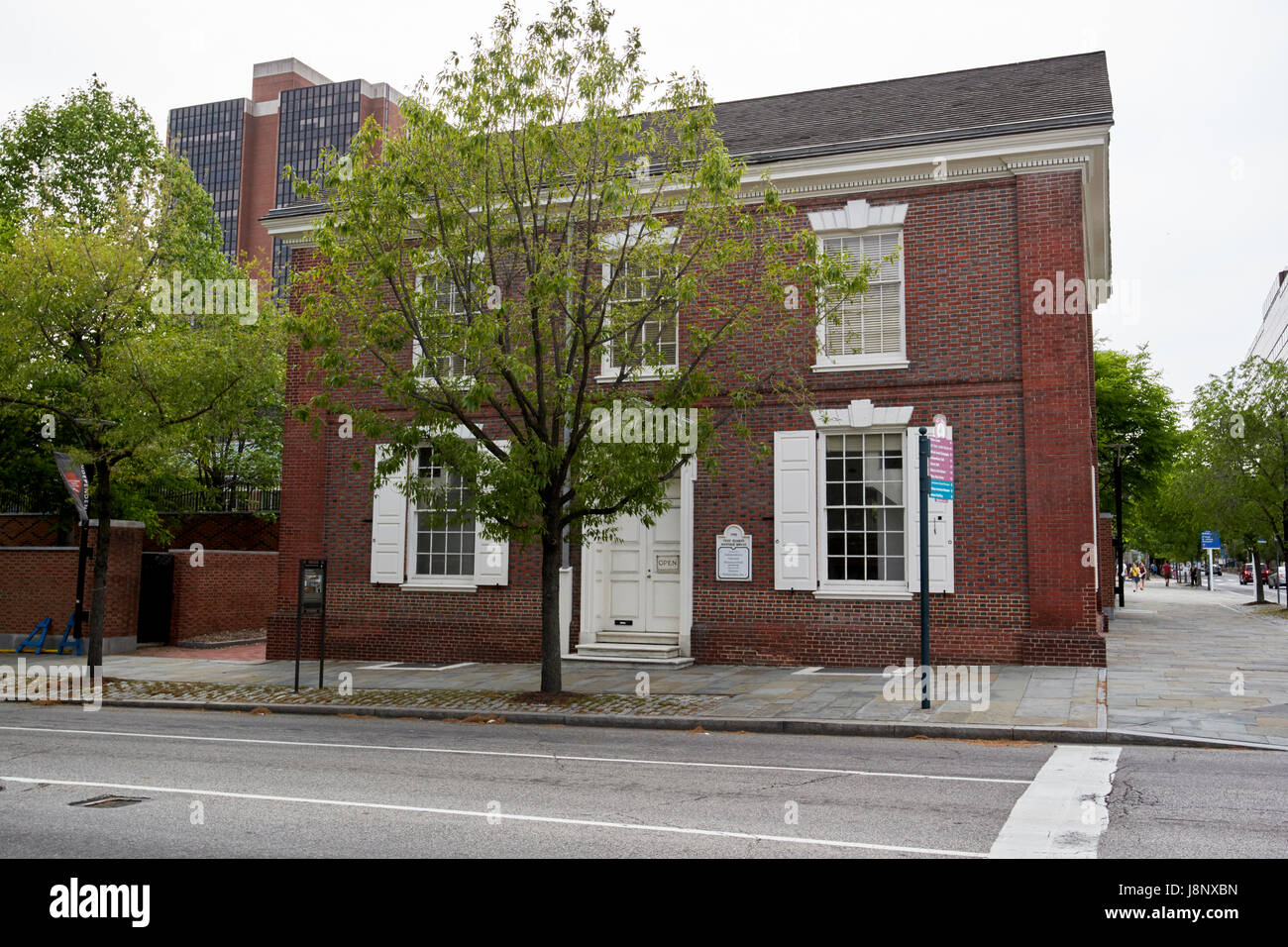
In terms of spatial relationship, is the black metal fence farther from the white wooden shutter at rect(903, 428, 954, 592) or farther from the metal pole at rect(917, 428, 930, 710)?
→ the metal pole at rect(917, 428, 930, 710)

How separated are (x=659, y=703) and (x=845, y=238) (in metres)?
8.40

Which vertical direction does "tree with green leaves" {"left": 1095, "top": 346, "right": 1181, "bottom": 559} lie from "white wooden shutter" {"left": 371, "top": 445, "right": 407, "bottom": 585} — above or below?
above

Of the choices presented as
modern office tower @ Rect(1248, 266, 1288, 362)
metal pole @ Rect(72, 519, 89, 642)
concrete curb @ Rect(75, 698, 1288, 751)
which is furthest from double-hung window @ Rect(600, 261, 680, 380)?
modern office tower @ Rect(1248, 266, 1288, 362)

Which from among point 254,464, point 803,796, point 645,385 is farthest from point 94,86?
point 803,796

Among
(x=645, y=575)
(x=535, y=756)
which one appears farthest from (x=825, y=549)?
(x=535, y=756)

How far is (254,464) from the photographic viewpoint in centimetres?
3581

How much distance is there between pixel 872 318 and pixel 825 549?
3.76 m

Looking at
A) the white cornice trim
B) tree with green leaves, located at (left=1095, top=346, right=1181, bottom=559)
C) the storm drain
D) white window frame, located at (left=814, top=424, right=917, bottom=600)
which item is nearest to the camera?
the storm drain

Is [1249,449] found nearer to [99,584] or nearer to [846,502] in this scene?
[846,502]

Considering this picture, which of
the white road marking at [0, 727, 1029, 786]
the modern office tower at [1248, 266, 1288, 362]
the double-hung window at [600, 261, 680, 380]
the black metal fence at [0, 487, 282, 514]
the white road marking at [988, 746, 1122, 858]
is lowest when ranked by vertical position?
the white road marking at [0, 727, 1029, 786]

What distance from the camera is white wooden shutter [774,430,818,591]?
1680cm

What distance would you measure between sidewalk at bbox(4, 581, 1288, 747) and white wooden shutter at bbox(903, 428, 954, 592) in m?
1.54

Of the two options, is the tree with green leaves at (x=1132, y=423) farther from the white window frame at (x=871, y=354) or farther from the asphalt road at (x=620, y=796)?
the asphalt road at (x=620, y=796)

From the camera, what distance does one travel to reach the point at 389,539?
19.2 m
